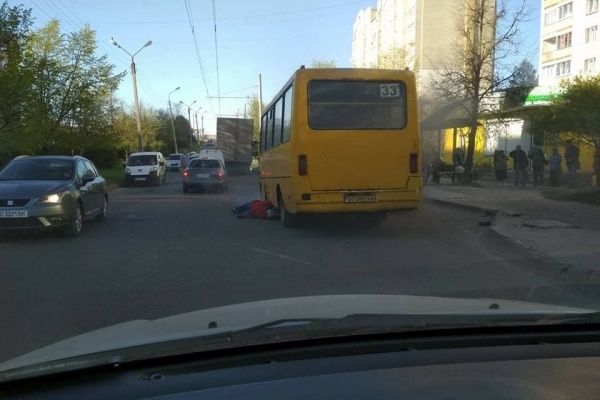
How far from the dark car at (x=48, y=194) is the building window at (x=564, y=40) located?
50891 millimetres

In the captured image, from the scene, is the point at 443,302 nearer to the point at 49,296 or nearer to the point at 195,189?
the point at 49,296

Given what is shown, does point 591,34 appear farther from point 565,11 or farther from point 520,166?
point 520,166

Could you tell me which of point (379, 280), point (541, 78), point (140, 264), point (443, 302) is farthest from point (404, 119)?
point (541, 78)

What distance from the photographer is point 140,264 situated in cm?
913

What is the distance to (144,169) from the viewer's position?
33.1 metres

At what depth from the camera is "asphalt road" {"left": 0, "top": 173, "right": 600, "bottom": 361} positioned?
6559 mm

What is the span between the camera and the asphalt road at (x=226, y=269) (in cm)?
656

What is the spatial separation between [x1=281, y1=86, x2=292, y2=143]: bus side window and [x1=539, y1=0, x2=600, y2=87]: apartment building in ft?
130

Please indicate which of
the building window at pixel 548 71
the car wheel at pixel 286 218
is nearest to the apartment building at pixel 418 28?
the building window at pixel 548 71

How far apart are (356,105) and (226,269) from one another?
4.70 metres

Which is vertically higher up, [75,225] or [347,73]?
[347,73]

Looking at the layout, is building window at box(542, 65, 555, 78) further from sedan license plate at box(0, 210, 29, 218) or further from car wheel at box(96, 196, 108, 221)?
sedan license plate at box(0, 210, 29, 218)

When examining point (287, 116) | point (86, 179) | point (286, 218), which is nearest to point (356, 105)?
point (287, 116)

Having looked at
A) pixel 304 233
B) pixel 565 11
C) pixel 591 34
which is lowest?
pixel 304 233
